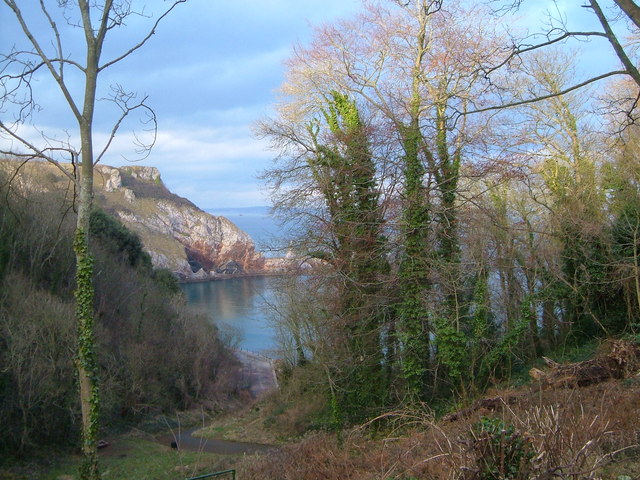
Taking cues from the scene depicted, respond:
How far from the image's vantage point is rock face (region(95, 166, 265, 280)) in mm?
60031

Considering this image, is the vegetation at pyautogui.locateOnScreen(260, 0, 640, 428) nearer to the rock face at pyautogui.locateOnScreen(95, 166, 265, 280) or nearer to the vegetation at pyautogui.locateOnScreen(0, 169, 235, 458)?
the vegetation at pyautogui.locateOnScreen(0, 169, 235, 458)

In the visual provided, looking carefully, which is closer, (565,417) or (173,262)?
(565,417)

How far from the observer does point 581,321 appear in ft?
70.7

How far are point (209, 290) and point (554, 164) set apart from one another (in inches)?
1617

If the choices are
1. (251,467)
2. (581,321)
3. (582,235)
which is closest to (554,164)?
(582,235)

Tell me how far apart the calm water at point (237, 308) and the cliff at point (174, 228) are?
90.7 inches

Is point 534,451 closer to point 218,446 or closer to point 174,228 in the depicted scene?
point 218,446

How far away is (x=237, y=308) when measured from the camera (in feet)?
155

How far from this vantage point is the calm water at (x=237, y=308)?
40.3 m

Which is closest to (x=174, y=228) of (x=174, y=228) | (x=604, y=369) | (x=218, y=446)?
(x=174, y=228)

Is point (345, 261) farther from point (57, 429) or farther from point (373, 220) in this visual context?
point (57, 429)

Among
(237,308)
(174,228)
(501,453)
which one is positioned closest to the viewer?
(501,453)

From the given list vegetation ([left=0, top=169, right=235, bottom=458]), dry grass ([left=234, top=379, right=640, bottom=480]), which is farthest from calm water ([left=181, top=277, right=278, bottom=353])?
dry grass ([left=234, top=379, right=640, bottom=480])

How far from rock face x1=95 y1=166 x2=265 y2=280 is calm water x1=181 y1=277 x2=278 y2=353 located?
2.51m
